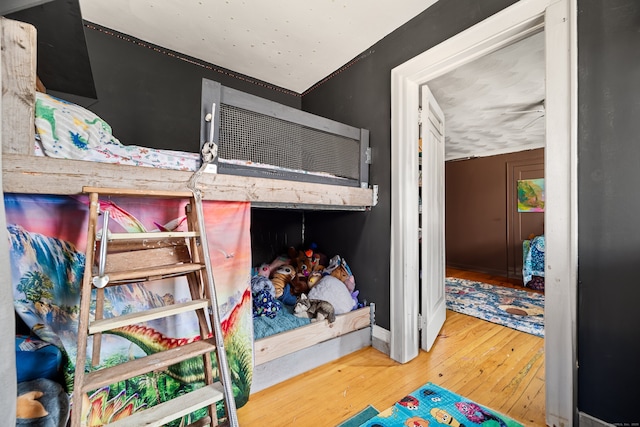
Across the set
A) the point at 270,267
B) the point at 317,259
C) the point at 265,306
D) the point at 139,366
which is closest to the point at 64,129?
the point at 139,366

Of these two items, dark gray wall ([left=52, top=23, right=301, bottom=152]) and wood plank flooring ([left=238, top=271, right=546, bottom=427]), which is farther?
dark gray wall ([left=52, top=23, right=301, bottom=152])

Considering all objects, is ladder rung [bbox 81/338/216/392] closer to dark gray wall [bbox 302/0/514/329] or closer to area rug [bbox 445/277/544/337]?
dark gray wall [bbox 302/0/514/329]

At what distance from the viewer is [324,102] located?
8.76 feet

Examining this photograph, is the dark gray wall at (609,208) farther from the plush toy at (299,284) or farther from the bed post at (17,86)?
the bed post at (17,86)

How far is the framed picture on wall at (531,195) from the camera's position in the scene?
4199mm

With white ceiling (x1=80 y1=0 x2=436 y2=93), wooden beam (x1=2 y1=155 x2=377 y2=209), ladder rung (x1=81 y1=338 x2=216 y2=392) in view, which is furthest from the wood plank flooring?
white ceiling (x1=80 y1=0 x2=436 y2=93)

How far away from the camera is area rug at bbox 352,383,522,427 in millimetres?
1295

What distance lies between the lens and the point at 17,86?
0.99 m

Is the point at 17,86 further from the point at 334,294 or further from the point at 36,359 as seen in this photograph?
the point at 334,294

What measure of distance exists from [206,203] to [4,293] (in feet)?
2.51

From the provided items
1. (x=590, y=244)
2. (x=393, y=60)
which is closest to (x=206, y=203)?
(x=393, y=60)

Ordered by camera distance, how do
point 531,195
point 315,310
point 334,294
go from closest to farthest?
1. point 315,310
2. point 334,294
3. point 531,195

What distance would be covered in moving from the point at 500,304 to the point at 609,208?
2386 millimetres

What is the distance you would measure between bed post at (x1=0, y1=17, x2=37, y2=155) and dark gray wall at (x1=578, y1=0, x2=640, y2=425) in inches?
91.3
